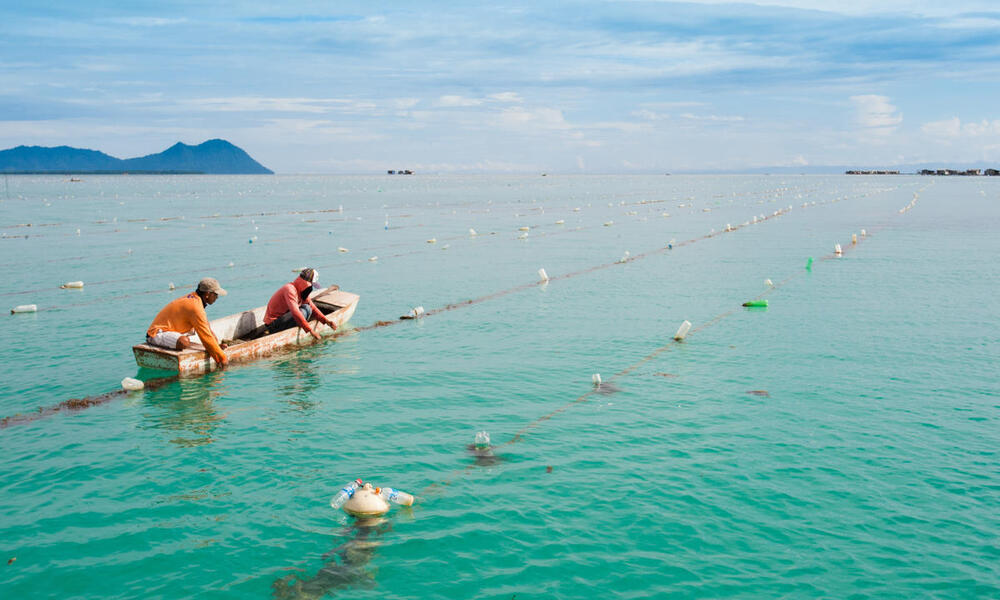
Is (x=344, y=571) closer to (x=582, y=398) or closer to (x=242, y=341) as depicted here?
(x=582, y=398)

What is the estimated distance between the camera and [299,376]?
14.7 meters

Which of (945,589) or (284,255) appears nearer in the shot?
(945,589)

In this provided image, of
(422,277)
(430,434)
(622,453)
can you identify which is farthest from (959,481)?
(422,277)

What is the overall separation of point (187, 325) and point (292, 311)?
8.31 ft

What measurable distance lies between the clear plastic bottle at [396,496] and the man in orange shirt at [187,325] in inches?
263

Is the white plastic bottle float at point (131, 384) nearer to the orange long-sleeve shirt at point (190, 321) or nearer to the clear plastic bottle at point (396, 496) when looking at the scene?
the orange long-sleeve shirt at point (190, 321)

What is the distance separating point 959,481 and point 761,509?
8.95 ft

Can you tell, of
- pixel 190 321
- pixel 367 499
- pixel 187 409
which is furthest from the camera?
pixel 190 321

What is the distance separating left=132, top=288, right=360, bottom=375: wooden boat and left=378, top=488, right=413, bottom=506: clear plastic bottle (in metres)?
6.99

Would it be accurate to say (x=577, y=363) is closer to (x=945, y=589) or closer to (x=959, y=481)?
(x=959, y=481)

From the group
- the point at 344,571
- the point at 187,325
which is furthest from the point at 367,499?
the point at 187,325

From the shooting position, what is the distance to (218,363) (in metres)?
14.7

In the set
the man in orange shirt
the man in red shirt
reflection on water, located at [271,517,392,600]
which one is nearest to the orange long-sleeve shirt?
the man in orange shirt

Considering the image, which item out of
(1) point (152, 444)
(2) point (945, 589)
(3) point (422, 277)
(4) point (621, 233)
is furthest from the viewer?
(4) point (621, 233)
